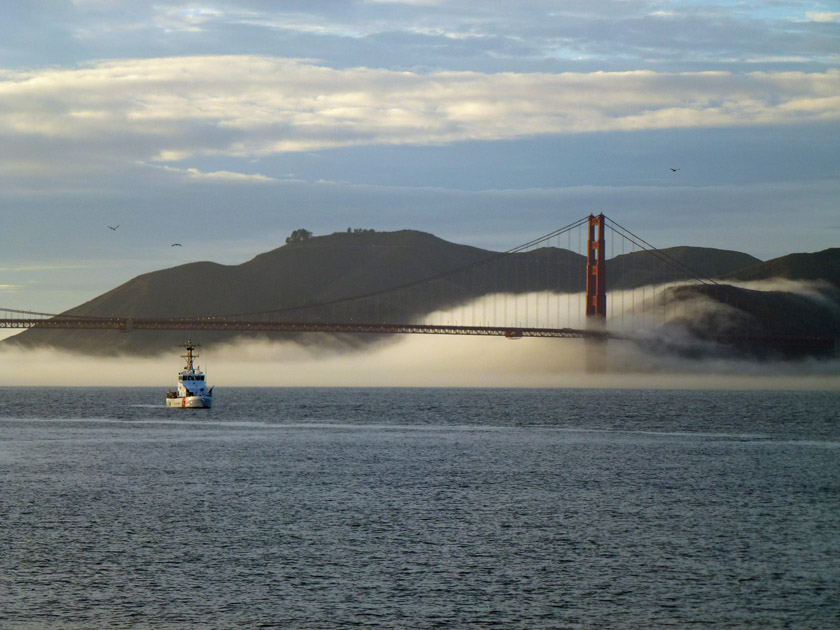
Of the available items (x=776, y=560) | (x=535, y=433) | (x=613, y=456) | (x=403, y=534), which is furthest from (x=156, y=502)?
(x=535, y=433)

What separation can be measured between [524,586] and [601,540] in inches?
319

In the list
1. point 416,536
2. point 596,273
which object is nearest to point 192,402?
point 596,273

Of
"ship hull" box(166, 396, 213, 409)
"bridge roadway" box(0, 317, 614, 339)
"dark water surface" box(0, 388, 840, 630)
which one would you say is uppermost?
"bridge roadway" box(0, 317, 614, 339)

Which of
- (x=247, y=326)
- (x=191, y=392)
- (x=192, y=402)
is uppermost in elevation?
(x=247, y=326)

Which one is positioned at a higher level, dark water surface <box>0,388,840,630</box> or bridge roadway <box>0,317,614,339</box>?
A: bridge roadway <box>0,317,614,339</box>

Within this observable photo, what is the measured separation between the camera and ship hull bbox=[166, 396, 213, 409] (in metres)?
134

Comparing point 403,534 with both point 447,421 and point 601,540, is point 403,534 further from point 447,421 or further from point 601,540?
point 447,421

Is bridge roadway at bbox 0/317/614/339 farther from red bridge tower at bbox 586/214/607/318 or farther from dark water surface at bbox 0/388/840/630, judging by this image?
dark water surface at bbox 0/388/840/630

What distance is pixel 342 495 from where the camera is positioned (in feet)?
163

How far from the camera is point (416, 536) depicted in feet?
126

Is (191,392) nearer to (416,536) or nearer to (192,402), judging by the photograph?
(192,402)

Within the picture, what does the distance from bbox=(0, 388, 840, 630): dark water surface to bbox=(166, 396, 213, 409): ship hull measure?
5469 cm

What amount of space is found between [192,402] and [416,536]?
99.9 meters

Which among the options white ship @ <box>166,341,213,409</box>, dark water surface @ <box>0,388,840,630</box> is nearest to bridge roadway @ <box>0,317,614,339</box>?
white ship @ <box>166,341,213,409</box>
